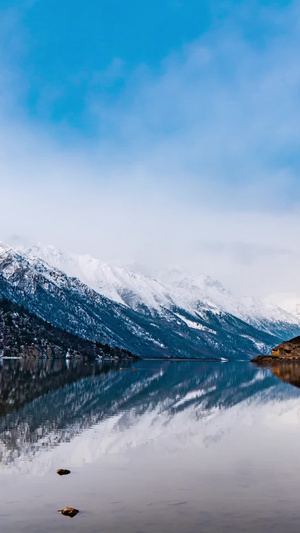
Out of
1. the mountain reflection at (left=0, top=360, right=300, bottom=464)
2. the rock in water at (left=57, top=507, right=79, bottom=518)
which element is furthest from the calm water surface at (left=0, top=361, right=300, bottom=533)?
the rock in water at (left=57, top=507, right=79, bottom=518)

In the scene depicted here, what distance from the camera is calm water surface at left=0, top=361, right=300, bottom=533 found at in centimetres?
2719

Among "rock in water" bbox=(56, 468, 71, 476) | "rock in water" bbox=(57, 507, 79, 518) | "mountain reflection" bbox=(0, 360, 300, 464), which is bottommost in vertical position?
"rock in water" bbox=(57, 507, 79, 518)

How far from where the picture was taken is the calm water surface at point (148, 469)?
89.2ft

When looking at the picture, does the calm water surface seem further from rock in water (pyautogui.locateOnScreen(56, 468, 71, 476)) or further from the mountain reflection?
rock in water (pyautogui.locateOnScreen(56, 468, 71, 476))

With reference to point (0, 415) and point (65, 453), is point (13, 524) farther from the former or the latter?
point (0, 415)

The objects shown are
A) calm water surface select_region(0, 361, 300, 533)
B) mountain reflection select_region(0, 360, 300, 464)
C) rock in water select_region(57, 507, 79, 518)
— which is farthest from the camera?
mountain reflection select_region(0, 360, 300, 464)

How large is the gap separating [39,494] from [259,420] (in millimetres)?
40387

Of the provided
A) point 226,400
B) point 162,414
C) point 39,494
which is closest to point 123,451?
point 39,494

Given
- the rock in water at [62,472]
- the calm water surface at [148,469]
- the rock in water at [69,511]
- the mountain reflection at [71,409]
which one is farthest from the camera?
the mountain reflection at [71,409]

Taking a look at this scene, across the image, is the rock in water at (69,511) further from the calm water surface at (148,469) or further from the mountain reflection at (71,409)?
the mountain reflection at (71,409)

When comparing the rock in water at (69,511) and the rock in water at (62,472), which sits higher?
the rock in water at (62,472)

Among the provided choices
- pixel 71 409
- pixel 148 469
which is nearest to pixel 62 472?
pixel 148 469

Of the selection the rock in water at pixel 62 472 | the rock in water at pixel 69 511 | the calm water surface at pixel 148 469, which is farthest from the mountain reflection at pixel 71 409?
the rock in water at pixel 69 511

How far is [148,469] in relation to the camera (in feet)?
126
